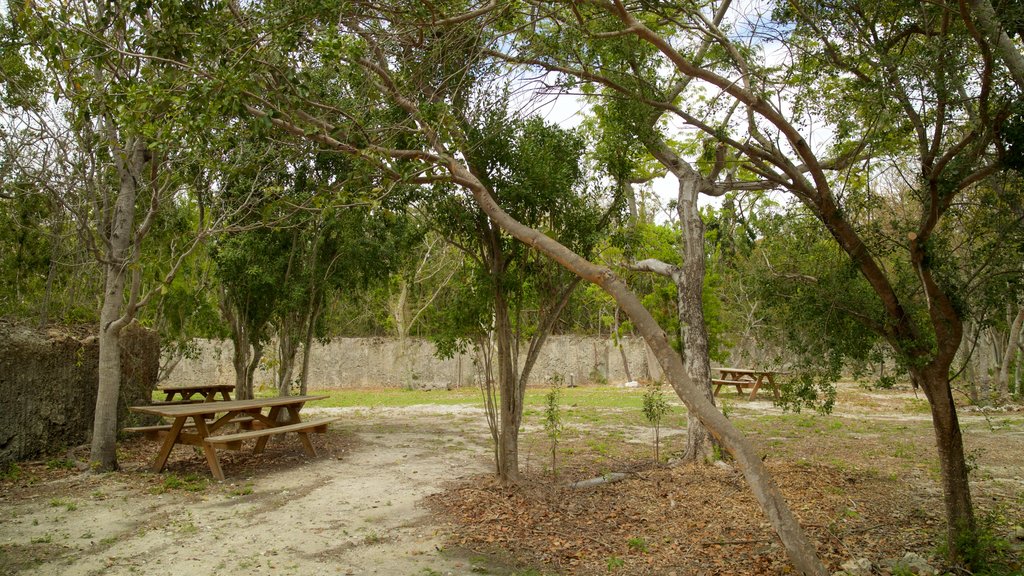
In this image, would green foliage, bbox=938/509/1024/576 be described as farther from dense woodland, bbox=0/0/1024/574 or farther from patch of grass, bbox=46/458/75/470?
patch of grass, bbox=46/458/75/470

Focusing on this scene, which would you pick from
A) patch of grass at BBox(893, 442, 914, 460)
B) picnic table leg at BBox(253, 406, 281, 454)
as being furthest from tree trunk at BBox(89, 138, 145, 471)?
patch of grass at BBox(893, 442, 914, 460)

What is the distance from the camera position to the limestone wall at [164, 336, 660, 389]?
79.2 feet

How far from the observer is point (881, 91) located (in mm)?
4340

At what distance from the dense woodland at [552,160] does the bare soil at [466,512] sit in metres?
0.74

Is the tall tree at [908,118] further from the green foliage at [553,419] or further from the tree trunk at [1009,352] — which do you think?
the tree trunk at [1009,352]

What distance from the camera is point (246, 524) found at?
5723 millimetres

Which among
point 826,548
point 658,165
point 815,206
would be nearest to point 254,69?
point 815,206

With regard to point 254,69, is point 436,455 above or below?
below

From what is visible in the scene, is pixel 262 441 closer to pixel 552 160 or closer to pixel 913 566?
pixel 552 160

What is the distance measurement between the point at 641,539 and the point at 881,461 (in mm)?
5050

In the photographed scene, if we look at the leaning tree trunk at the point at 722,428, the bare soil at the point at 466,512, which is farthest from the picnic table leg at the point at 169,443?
the leaning tree trunk at the point at 722,428

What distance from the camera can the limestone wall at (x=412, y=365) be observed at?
24141 mm

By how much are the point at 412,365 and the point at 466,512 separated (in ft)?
64.5

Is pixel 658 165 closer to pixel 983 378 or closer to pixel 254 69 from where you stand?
pixel 254 69
